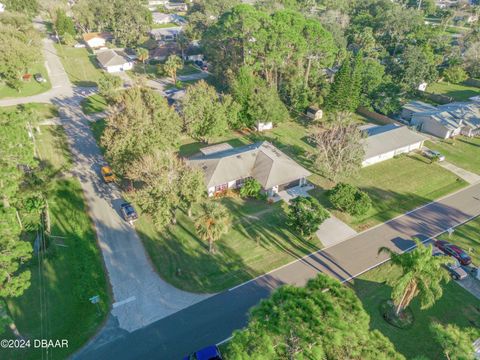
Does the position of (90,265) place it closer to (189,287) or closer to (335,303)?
(189,287)

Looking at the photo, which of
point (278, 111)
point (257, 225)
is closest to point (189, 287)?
point (257, 225)

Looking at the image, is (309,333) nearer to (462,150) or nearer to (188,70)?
(462,150)

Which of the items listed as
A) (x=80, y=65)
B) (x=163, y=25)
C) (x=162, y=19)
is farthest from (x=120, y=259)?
(x=162, y=19)

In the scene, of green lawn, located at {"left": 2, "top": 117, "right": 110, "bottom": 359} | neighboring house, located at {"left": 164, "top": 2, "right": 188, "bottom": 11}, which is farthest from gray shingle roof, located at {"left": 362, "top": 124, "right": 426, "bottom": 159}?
neighboring house, located at {"left": 164, "top": 2, "right": 188, "bottom": 11}

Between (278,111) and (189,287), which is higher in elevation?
(278,111)

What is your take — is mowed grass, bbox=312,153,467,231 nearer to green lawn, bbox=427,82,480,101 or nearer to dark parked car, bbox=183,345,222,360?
dark parked car, bbox=183,345,222,360
